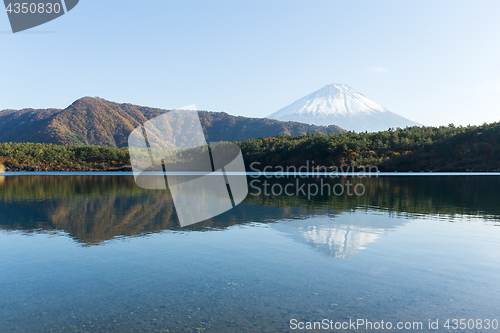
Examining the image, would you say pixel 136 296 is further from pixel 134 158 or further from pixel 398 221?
pixel 134 158

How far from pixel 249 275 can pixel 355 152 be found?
87.7 metres

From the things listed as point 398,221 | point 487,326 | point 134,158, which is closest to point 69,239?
point 487,326

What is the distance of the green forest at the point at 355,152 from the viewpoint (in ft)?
266

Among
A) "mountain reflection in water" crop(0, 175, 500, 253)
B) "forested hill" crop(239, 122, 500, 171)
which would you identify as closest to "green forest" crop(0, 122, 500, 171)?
"forested hill" crop(239, 122, 500, 171)

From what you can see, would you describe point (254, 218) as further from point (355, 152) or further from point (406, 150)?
point (406, 150)

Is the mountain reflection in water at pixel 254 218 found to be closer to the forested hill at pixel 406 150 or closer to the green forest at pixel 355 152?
the forested hill at pixel 406 150

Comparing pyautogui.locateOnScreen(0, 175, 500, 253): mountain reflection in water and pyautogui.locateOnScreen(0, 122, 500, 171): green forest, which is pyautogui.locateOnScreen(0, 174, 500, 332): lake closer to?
pyautogui.locateOnScreen(0, 175, 500, 253): mountain reflection in water

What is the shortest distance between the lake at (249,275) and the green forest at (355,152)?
75.3 metres

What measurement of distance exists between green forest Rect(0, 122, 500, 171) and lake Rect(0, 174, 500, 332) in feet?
247

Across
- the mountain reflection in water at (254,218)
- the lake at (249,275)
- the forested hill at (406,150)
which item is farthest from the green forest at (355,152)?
the lake at (249,275)

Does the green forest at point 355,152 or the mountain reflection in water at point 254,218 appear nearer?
the mountain reflection in water at point 254,218

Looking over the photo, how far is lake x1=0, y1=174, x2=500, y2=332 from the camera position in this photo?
5742 mm

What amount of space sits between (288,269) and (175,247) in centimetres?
383

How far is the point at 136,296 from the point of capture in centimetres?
669
